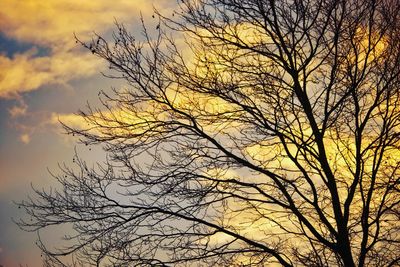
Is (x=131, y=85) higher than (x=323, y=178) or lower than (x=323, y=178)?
higher

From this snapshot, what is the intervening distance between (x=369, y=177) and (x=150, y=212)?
12.4 ft

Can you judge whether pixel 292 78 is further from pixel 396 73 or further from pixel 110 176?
pixel 110 176

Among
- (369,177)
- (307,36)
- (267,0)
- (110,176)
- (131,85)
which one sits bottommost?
(110,176)

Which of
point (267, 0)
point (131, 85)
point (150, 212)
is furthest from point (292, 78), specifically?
point (150, 212)

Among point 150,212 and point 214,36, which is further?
point 214,36

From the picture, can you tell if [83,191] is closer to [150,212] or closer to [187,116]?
[150,212]

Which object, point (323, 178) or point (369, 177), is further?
point (369, 177)

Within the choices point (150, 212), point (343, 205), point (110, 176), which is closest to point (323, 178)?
point (343, 205)

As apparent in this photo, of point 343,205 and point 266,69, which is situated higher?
point 266,69

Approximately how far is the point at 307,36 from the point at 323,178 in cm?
228

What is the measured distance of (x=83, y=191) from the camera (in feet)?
25.7

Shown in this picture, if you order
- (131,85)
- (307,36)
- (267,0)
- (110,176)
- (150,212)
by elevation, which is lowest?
(150,212)

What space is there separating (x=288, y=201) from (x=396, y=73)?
107 inches

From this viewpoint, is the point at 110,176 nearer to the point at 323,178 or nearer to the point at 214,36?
the point at 214,36
